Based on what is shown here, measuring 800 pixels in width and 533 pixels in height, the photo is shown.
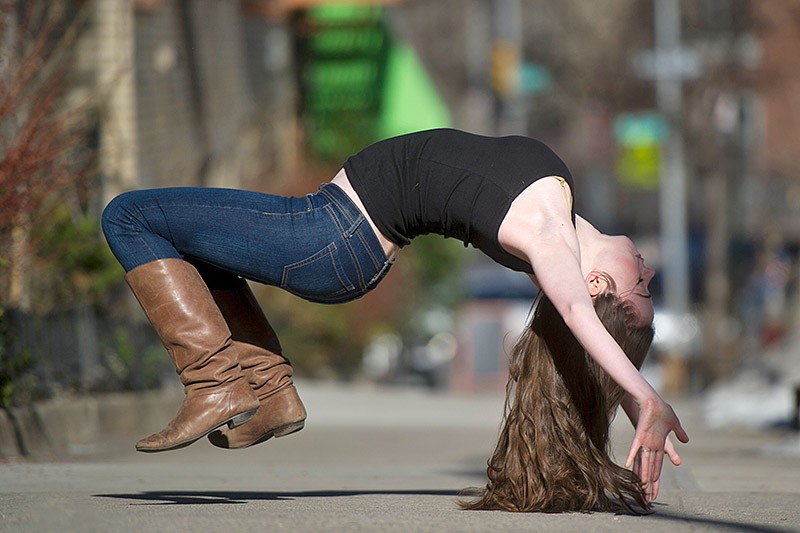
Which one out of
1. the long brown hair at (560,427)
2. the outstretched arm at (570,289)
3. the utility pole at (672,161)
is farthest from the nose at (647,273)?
the utility pole at (672,161)

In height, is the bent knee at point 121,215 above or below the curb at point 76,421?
above

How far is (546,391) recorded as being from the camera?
4.94 m

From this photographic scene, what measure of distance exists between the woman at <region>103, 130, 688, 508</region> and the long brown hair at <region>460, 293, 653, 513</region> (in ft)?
0.44

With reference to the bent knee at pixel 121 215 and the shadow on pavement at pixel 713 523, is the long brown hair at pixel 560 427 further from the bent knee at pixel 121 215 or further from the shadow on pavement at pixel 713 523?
the bent knee at pixel 121 215

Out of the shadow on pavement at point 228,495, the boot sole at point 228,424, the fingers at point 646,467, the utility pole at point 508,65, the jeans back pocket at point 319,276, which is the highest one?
the utility pole at point 508,65

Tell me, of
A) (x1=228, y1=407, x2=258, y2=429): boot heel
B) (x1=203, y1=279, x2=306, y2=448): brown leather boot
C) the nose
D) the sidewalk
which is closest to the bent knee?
(x1=203, y1=279, x2=306, y2=448): brown leather boot

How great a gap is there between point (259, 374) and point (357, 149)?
17.2m

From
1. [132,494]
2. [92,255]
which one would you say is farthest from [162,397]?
[132,494]

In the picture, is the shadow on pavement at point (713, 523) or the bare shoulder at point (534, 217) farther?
the bare shoulder at point (534, 217)

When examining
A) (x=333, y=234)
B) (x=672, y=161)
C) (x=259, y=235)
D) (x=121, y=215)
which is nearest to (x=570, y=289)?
(x=333, y=234)

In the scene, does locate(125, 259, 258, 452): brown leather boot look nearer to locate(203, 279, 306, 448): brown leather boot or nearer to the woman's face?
locate(203, 279, 306, 448): brown leather boot

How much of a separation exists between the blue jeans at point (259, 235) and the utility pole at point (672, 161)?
23.8 meters

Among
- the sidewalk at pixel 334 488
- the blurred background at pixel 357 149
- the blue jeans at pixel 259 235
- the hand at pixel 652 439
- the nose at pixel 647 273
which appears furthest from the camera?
the blurred background at pixel 357 149

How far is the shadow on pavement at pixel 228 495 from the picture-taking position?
16.6 ft
